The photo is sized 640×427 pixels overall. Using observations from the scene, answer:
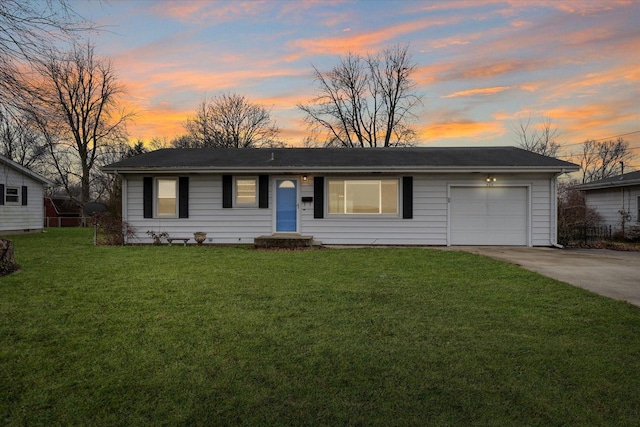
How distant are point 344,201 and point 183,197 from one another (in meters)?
5.04

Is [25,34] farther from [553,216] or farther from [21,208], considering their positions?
[21,208]

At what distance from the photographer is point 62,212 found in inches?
1297

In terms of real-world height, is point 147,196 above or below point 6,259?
above

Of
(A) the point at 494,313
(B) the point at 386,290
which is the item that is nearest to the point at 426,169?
(B) the point at 386,290

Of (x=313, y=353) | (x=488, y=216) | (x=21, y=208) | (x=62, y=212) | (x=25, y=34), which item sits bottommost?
(x=313, y=353)

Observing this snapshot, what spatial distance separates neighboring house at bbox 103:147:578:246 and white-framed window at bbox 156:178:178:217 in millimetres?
32

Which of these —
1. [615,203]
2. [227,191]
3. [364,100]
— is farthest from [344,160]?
Answer: [364,100]

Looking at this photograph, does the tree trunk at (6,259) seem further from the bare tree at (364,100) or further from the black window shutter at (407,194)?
the bare tree at (364,100)

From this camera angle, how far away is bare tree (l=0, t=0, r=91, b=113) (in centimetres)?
477

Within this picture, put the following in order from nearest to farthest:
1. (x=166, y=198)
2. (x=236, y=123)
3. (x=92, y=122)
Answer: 1. (x=166, y=198)
2. (x=92, y=122)
3. (x=236, y=123)

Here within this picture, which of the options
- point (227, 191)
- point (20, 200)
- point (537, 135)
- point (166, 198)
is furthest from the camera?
point (537, 135)

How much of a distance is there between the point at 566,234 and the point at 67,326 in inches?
530

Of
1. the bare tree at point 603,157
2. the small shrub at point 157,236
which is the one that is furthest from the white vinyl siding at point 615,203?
the bare tree at point 603,157

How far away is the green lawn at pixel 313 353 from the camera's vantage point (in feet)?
7.25
